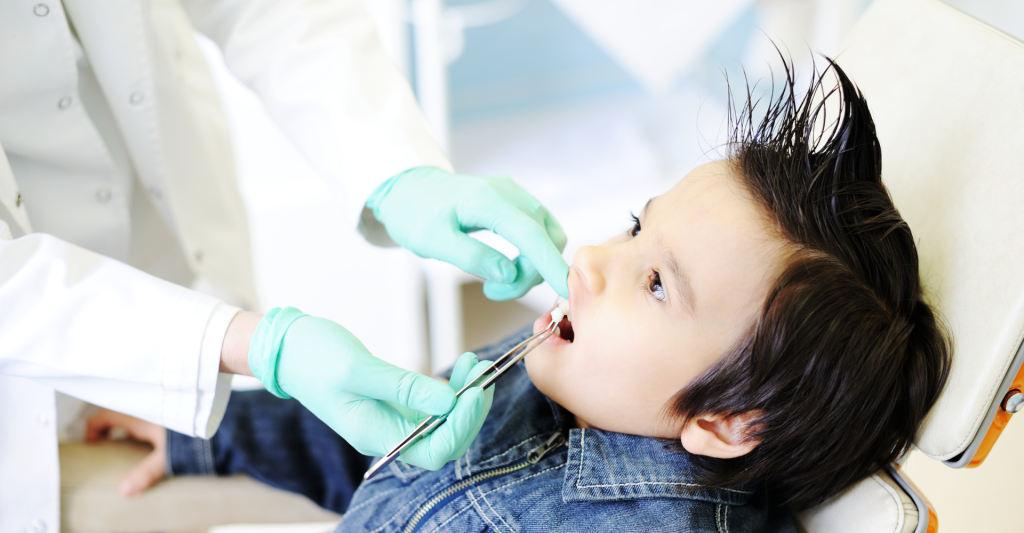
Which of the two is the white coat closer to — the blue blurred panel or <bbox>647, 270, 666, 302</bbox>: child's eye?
<bbox>647, 270, 666, 302</bbox>: child's eye

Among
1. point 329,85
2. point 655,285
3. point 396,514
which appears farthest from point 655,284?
point 329,85

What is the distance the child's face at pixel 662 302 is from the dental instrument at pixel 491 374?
2cm

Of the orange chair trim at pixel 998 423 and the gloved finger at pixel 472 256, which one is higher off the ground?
the orange chair trim at pixel 998 423

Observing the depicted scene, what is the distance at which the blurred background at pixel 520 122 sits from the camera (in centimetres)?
180

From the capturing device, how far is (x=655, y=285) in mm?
794

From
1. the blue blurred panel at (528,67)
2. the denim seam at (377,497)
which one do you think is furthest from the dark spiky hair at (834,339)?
the blue blurred panel at (528,67)

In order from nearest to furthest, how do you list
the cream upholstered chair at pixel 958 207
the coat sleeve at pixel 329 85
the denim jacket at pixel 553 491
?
1. the cream upholstered chair at pixel 958 207
2. the denim jacket at pixel 553 491
3. the coat sleeve at pixel 329 85

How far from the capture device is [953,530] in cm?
86

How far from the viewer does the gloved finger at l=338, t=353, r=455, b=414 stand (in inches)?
28.0

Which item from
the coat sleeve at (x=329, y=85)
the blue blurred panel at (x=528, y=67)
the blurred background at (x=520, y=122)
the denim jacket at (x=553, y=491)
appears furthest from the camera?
the blue blurred panel at (x=528, y=67)

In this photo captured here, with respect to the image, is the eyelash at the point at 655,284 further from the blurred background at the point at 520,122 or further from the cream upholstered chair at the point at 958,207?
the blurred background at the point at 520,122

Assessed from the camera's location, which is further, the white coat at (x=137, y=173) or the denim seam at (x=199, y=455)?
the denim seam at (x=199, y=455)

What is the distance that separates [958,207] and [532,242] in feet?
1.51

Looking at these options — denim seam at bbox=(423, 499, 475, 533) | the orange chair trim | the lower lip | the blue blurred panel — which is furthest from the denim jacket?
the blue blurred panel
